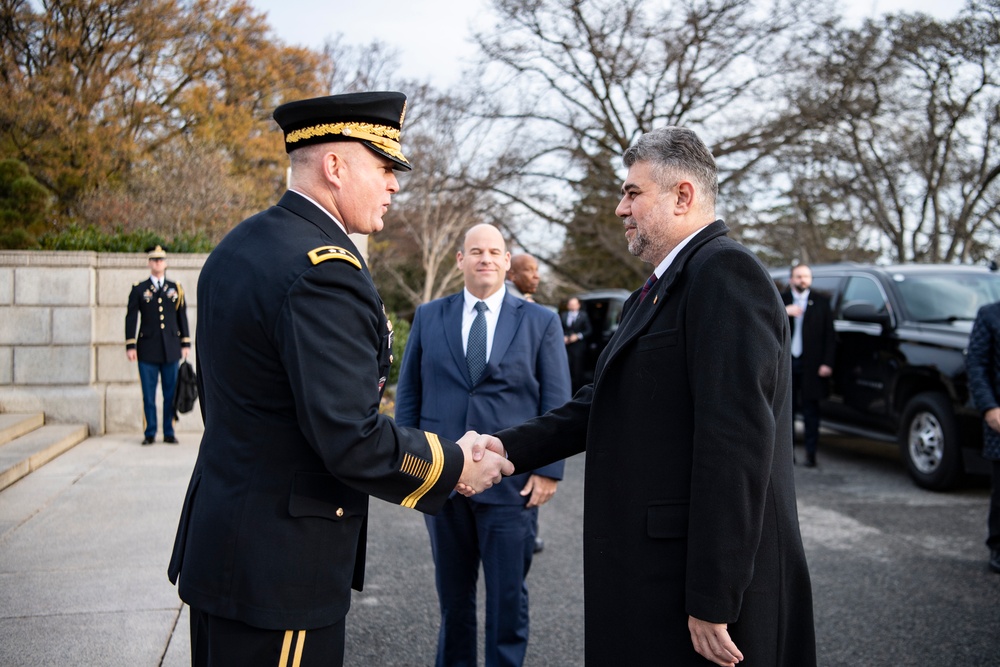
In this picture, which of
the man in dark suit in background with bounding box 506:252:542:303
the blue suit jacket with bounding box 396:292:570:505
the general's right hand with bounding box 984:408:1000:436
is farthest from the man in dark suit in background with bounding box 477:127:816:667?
the man in dark suit in background with bounding box 506:252:542:303

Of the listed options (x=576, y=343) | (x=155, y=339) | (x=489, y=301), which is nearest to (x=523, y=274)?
(x=489, y=301)

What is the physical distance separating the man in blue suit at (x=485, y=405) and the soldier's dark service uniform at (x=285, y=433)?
1.52 m

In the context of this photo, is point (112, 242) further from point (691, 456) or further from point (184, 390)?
point (691, 456)

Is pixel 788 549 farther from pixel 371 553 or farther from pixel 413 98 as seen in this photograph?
pixel 413 98

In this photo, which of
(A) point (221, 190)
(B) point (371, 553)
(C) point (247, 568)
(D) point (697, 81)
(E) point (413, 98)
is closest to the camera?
(C) point (247, 568)

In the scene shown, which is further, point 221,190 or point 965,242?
point 965,242

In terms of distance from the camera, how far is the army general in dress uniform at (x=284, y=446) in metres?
2.15

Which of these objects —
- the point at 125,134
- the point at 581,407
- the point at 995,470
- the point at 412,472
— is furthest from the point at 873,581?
the point at 125,134

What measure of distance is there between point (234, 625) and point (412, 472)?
0.60 metres

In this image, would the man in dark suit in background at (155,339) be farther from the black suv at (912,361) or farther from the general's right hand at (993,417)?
the general's right hand at (993,417)

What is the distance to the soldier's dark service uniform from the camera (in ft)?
7.04

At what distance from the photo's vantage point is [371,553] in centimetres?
600

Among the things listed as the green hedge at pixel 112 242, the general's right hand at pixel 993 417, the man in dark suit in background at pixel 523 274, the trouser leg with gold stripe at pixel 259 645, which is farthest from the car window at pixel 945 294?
the green hedge at pixel 112 242

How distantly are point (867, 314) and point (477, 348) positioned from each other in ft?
20.9
